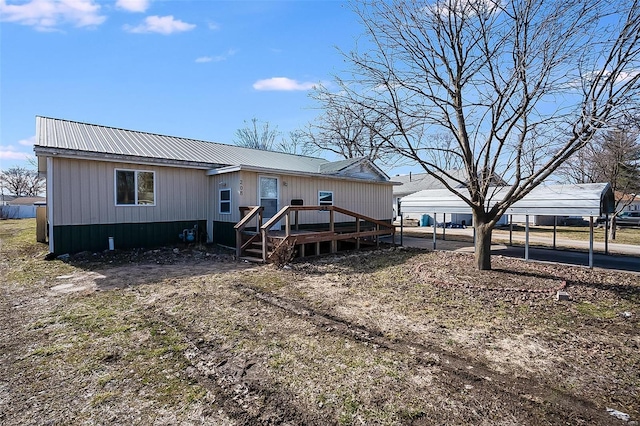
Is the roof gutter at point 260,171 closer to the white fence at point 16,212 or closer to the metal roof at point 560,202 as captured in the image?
the metal roof at point 560,202

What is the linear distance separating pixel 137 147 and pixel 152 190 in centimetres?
178

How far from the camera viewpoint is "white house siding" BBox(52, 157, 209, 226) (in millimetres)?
8805

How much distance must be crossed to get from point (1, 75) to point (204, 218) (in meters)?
7.11

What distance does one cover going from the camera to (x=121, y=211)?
385 inches

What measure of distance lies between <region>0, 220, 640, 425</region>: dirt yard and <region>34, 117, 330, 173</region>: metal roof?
4186 mm

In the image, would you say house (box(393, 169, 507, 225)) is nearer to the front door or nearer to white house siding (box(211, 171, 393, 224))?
white house siding (box(211, 171, 393, 224))

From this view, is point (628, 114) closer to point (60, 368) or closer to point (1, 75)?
point (60, 368)

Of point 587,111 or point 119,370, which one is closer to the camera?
A: point 119,370

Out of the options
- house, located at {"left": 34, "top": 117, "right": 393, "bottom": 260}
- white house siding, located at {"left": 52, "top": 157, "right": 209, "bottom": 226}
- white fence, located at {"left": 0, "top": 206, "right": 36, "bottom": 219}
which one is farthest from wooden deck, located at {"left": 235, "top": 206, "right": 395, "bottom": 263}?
white fence, located at {"left": 0, "top": 206, "right": 36, "bottom": 219}

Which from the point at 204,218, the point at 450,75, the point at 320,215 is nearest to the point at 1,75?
the point at 204,218

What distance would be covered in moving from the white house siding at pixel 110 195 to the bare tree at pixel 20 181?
60538 millimetres

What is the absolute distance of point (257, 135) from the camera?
116 feet

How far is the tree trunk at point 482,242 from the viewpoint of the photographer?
7.02 meters

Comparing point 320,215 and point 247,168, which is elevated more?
point 247,168
